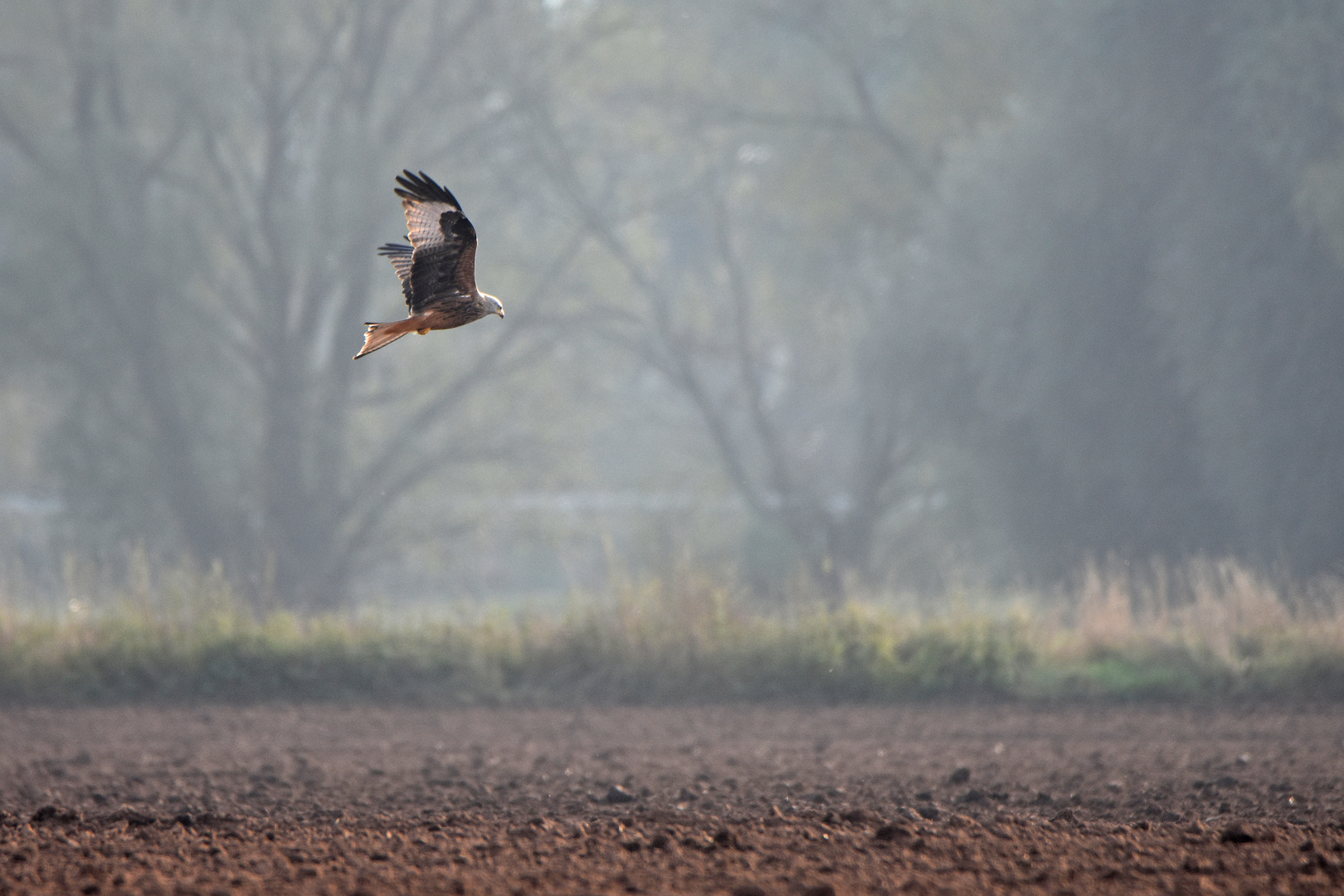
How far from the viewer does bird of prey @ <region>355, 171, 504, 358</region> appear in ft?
18.2

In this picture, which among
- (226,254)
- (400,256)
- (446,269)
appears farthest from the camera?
(226,254)

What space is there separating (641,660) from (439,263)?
20.2ft

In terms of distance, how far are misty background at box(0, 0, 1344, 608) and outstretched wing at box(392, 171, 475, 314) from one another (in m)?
8.05

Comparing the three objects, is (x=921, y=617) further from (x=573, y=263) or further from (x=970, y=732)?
(x=573, y=263)

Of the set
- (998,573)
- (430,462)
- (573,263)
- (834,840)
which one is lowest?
(834,840)

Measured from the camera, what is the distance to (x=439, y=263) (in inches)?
221

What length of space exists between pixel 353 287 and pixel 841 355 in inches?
425

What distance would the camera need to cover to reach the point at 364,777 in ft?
24.5

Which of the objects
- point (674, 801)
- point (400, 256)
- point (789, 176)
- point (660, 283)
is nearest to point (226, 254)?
point (660, 283)

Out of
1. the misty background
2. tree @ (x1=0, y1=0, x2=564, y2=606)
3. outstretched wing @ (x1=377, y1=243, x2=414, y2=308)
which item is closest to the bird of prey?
outstretched wing @ (x1=377, y1=243, x2=414, y2=308)

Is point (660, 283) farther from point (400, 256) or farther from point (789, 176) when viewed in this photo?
point (400, 256)

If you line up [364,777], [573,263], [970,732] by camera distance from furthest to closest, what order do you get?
[573,263] < [970,732] < [364,777]

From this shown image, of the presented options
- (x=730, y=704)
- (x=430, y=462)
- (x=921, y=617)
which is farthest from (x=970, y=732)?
(x=430, y=462)

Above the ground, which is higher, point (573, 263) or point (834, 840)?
point (573, 263)
